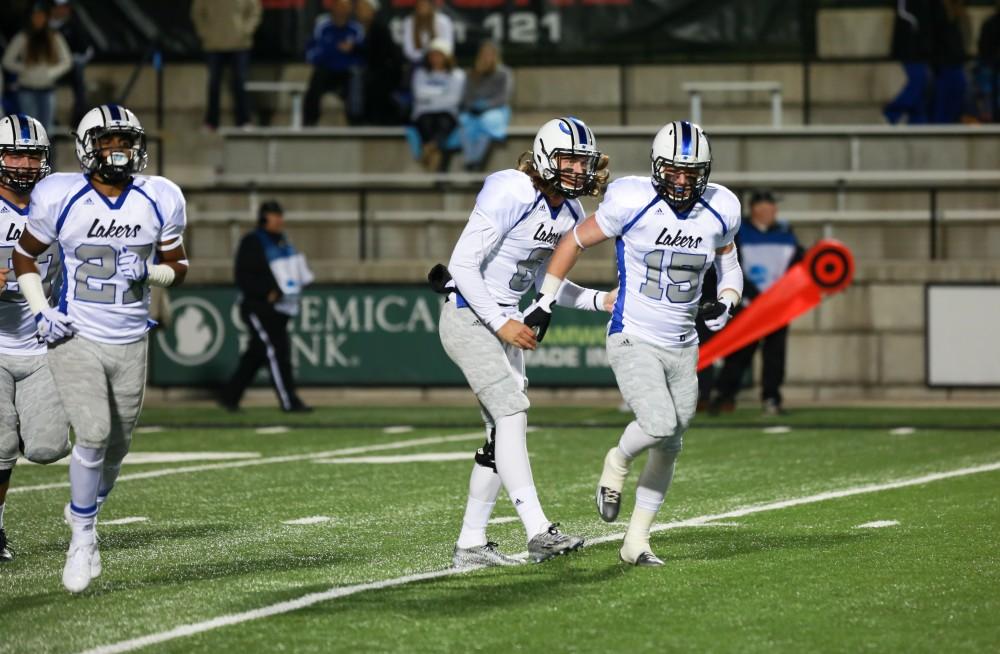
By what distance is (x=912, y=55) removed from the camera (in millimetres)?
20969

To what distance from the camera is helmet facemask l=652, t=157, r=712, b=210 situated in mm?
8070

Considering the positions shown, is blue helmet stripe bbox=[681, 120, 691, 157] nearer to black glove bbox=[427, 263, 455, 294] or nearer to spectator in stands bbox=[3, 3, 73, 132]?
black glove bbox=[427, 263, 455, 294]

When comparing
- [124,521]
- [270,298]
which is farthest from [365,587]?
[270,298]

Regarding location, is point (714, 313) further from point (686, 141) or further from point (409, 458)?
point (409, 458)

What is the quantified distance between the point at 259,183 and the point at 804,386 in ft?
21.0

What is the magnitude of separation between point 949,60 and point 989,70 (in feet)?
1.52

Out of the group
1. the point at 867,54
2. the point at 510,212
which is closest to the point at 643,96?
the point at 867,54

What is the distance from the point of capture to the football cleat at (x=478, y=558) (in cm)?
803

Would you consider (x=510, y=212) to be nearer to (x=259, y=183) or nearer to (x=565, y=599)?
(x=565, y=599)

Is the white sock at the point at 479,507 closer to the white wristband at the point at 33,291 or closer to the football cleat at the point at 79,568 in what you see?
the football cleat at the point at 79,568

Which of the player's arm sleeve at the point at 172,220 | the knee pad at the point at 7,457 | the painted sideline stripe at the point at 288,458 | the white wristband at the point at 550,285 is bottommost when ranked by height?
the painted sideline stripe at the point at 288,458

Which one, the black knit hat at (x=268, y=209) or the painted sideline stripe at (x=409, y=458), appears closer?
the painted sideline stripe at (x=409, y=458)

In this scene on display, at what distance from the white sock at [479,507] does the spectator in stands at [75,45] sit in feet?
45.8

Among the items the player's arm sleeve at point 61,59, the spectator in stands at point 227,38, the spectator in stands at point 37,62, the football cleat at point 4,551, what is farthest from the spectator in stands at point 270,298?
the football cleat at point 4,551
